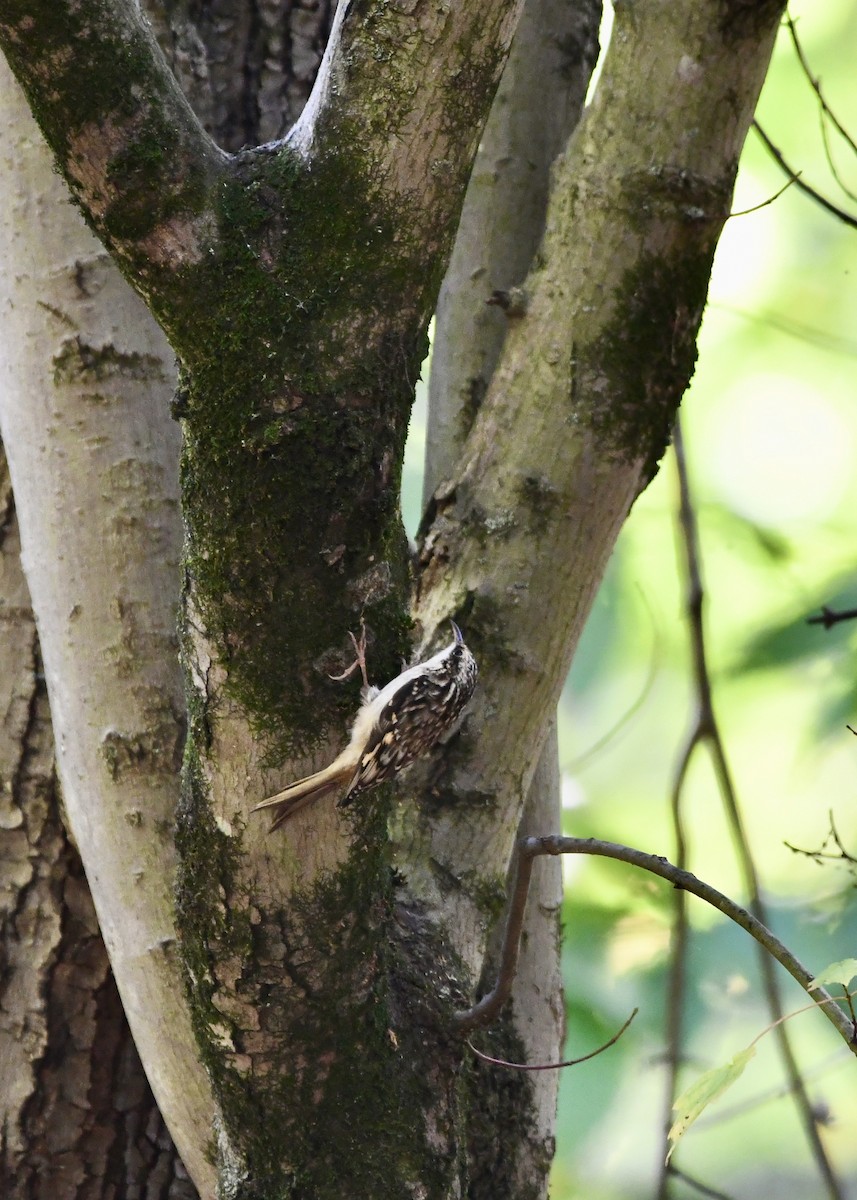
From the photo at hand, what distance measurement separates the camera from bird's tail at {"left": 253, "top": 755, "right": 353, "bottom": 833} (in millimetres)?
1630

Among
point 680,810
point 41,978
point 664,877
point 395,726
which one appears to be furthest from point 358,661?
point 680,810

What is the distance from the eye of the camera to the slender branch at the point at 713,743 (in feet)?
9.36

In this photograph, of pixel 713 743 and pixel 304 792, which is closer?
pixel 304 792

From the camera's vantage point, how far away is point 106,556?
7.06 feet

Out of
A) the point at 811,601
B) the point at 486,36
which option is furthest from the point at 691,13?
the point at 811,601

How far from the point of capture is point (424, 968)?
80.0 inches

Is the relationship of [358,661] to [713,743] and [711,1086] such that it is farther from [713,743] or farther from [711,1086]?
[713,743]

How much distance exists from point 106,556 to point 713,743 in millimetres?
1520

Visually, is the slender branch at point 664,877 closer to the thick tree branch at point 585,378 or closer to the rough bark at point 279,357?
the rough bark at point 279,357

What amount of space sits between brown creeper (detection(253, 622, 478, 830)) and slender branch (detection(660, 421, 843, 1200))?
0.98m

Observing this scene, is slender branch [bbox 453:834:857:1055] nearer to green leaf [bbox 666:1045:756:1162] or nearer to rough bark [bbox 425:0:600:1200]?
green leaf [bbox 666:1045:756:1162]

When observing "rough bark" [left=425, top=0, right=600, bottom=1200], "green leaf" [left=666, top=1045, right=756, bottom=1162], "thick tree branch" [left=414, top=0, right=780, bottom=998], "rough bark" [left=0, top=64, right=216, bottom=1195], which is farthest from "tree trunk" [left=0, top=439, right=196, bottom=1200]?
"green leaf" [left=666, top=1045, right=756, bottom=1162]

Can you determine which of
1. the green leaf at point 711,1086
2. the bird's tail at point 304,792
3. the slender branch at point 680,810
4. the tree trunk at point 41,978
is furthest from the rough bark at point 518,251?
the green leaf at point 711,1086

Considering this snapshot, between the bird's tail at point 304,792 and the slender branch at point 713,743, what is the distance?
147 centimetres
